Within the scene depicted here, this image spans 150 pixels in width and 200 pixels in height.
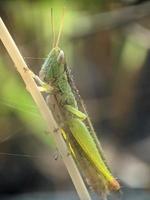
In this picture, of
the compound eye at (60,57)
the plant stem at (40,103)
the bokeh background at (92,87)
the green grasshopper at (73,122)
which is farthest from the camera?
the bokeh background at (92,87)

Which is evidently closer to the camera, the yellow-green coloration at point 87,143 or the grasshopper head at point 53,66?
the yellow-green coloration at point 87,143

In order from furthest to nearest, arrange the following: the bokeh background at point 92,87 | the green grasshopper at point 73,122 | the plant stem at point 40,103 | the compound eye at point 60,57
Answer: the bokeh background at point 92,87, the compound eye at point 60,57, the green grasshopper at point 73,122, the plant stem at point 40,103

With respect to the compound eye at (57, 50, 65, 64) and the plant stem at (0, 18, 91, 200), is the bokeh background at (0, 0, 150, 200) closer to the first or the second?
the compound eye at (57, 50, 65, 64)

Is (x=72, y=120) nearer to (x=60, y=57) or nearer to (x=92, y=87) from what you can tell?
(x=60, y=57)

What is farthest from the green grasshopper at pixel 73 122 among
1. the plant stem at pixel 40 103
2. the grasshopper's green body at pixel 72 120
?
the plant stem at pixel 40 103

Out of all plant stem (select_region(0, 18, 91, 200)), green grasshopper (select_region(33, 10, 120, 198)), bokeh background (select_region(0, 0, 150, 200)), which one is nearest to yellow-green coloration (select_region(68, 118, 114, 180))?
green grasshopper (select_region(33, 10, 120, 198))

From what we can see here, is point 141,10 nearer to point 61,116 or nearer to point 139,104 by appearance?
point 139,104

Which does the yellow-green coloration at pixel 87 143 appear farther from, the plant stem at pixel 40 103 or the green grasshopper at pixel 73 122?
the plant stem at pixel 40 103

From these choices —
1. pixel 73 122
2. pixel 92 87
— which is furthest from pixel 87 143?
pixel 92 87
